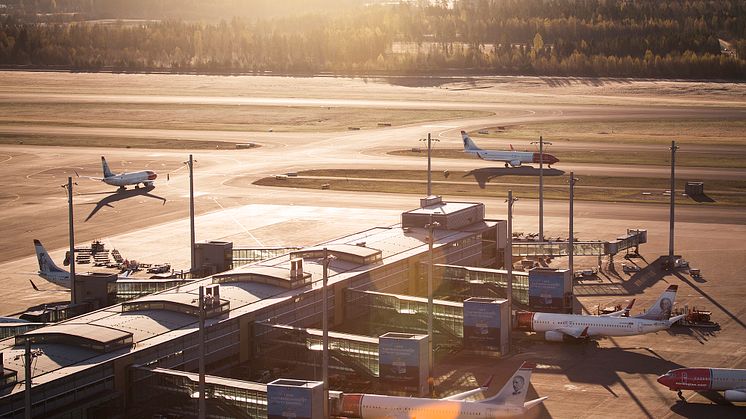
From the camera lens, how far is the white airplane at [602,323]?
9344 cm

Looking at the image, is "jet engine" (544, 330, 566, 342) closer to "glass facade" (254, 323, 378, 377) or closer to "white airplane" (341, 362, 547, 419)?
"glass facade" (254, 323, 378, 377)

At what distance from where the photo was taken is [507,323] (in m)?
91.6

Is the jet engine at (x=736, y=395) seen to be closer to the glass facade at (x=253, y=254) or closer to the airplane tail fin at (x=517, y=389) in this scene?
the airplane tail fin at (x=517, y=389)

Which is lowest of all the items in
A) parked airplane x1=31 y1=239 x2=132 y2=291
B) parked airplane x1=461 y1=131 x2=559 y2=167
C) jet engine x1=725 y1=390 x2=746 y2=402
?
jet engine x1=725 y1=390 x2=746 y2=402

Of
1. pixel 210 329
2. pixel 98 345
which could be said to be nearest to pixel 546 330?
pixel 210 329

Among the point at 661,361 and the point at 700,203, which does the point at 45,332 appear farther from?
the point at 700,203

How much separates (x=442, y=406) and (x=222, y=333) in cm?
1743

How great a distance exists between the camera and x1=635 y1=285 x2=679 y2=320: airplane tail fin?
310 feet

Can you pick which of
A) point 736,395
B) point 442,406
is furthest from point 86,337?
point 736,395

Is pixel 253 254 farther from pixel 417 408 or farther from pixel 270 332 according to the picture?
pixel 417 408

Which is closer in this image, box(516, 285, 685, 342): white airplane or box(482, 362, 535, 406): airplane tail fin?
box(482, 362, 535, 406): airplane tail fin

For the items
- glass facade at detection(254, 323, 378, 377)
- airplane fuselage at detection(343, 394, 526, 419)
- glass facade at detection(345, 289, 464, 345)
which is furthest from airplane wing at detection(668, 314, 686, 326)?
glass facade at detection(254, 323, 378, 377)

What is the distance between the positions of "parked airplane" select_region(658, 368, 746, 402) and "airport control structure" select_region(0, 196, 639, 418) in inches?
578

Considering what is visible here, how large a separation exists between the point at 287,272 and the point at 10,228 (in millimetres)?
63000
